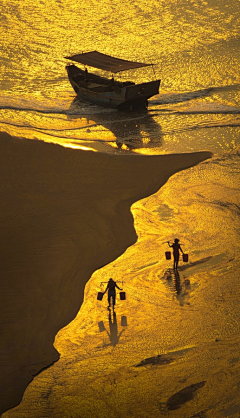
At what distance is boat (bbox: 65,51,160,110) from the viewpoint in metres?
35.6

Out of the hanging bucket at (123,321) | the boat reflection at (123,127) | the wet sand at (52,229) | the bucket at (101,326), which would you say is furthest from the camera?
the boat reflection at (123,127)

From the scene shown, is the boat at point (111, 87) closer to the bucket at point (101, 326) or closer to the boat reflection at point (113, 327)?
the boat reflection at point (113, 327)

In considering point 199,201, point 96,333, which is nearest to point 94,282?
point 96,333

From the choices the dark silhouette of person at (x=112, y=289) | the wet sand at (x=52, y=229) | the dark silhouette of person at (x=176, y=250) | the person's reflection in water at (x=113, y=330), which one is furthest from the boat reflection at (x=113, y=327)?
the dark silhouette of person at (x=176, y=250)

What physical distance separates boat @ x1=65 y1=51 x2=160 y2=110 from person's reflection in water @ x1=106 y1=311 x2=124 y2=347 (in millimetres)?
19862

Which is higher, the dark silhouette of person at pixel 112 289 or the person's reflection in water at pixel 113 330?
the dark silhouette of person at pixel 112 289

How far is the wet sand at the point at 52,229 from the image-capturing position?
1666cm

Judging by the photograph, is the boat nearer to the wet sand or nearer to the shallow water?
the shallow water

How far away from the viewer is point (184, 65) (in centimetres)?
4228

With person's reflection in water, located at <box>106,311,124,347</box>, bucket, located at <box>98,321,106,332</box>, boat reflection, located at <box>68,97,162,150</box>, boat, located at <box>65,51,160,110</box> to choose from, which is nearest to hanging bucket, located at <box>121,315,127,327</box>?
person's reflection in water, located at <box>106,311,124,347</box>

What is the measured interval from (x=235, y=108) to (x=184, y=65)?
7885 millimetres

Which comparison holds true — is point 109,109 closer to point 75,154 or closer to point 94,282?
point 75,154

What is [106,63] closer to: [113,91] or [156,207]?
[113,91]

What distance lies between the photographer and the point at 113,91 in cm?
3597
